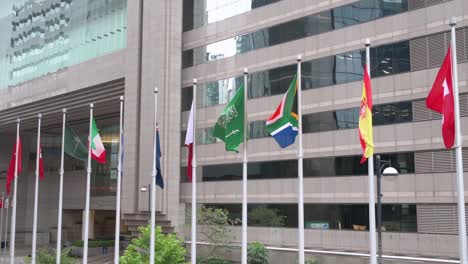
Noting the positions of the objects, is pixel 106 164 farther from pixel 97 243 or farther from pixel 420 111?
pixel 420 111

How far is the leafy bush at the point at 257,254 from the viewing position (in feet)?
125

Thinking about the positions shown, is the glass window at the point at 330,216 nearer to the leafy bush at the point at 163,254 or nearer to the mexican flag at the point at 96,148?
the leafy bush at the point at 163,254

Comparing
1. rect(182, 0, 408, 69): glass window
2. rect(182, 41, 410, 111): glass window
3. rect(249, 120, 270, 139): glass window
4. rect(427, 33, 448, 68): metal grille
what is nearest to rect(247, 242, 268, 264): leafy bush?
rect(249, 120, 270, 139): glass window

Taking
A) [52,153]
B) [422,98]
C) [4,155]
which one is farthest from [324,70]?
[4,155]

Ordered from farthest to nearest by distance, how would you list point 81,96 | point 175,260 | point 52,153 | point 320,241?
point 52,153
point 81,96
point 320,241
point 175,260

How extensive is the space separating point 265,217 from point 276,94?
8.40 m

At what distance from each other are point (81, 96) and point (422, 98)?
35.5 meters

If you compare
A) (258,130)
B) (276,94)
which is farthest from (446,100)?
(258,130)

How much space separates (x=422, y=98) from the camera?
32.4 m

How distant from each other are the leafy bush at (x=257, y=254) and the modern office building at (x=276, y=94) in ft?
3.78

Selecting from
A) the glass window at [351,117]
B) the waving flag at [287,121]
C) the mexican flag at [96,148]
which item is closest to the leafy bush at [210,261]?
the glass window at [351,117]

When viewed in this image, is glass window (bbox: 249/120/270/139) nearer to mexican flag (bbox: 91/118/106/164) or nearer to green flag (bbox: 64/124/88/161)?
green flag (bbox: 64/124/88/161)

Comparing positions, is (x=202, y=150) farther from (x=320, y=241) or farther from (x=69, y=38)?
(x=69, y=38)

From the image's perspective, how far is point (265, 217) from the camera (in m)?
40.5
